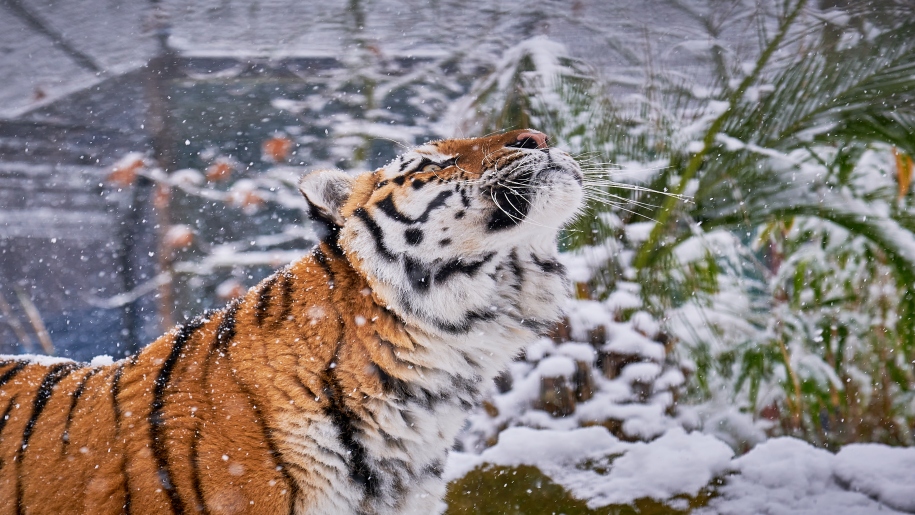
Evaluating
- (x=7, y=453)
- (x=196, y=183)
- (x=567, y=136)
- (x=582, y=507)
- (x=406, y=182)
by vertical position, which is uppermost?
(x=406, y=182)

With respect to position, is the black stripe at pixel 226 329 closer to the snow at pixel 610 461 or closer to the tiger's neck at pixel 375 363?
the tiger's neck at pixel 375 363

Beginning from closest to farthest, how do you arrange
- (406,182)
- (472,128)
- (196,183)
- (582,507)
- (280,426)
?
(280,426)
(406,182)
(582,507)
(472,128)
(196,183)

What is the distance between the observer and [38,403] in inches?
39.7

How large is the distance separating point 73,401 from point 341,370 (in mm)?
461

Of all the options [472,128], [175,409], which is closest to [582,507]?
[175,409]

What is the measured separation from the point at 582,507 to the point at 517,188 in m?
0.80

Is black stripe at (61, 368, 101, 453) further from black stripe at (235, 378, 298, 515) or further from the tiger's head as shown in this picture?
the tiger's head

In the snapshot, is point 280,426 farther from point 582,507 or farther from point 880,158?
point 880,158

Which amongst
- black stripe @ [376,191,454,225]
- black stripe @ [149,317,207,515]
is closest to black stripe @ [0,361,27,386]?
black stripe @ [149,317,207,515]

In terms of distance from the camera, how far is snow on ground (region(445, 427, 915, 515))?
1.28 metres

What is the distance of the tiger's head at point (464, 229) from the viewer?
0.90 m

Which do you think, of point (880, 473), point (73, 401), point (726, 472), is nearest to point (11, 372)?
point (73, 401)

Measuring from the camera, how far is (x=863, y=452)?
1.38 metres

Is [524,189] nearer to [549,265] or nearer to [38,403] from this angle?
[549,265]
